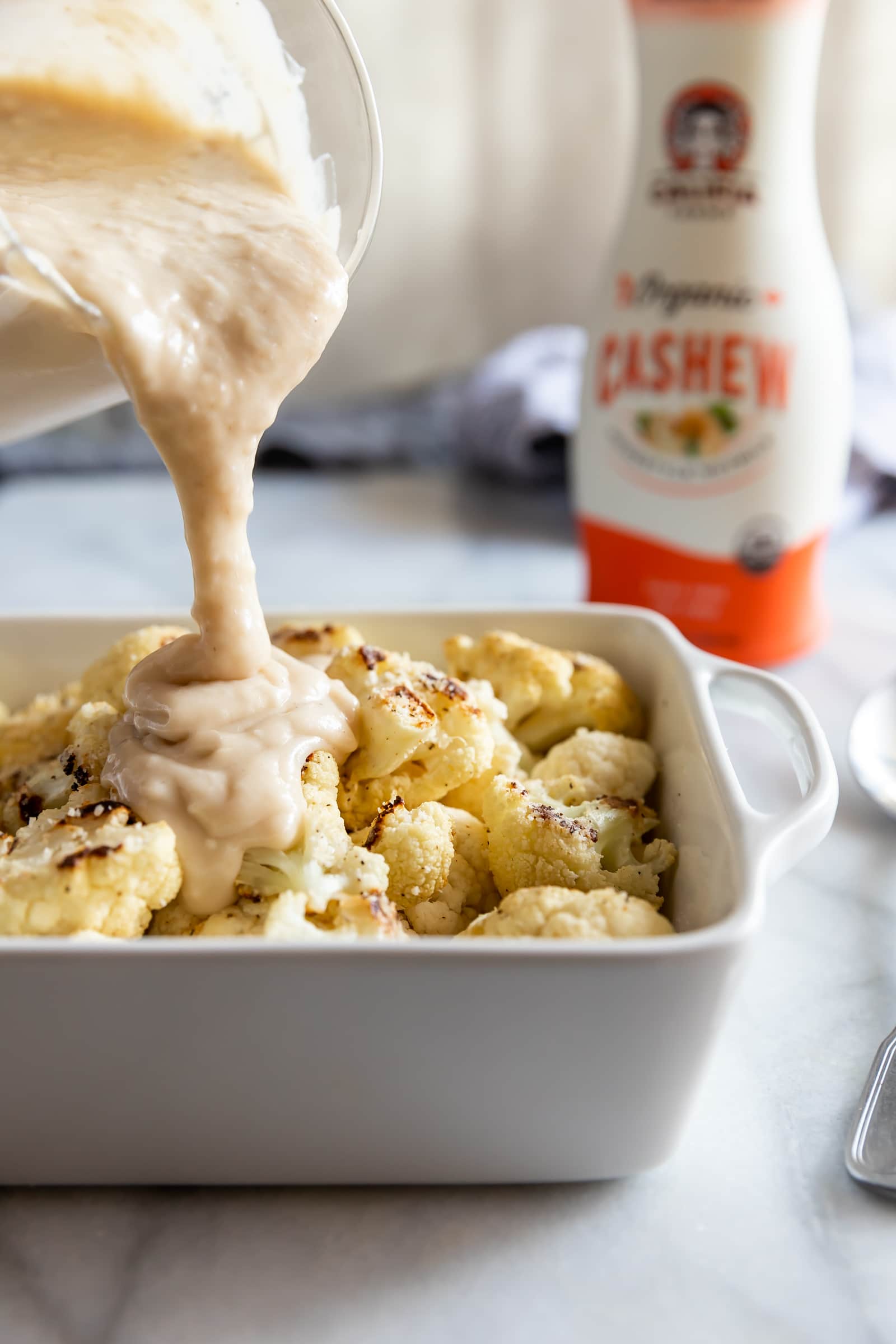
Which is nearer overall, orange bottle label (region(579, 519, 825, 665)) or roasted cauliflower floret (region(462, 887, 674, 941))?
roasted cauliflower floret (region(462, 887, 674, 941))

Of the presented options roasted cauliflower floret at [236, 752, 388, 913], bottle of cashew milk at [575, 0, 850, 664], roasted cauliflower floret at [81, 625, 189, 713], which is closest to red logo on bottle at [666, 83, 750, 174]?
bottle of cashew milk at [575, 0, 850, 664]

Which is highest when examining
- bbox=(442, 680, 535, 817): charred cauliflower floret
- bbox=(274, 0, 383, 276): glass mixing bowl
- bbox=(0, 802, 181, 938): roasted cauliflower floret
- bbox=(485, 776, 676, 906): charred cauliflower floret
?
bbox=(274, 0, 383, 276): glass mixing bowl

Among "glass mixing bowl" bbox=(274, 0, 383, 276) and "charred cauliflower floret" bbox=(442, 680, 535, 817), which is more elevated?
"glass mixing bowl" bbox=(274, 0, 383, 276)

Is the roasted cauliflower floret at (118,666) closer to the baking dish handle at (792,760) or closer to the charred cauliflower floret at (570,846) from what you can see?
the charred cauliflower floret at (570,846)

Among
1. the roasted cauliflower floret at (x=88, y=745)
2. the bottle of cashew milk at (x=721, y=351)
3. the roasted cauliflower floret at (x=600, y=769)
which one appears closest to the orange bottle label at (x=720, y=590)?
the bottle of cashew milk at (x=721, y=351)

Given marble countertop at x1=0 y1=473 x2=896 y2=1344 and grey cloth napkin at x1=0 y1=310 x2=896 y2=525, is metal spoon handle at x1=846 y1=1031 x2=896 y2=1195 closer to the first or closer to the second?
marble countertop at x1=0 y1=473 x2=896 y2=1344

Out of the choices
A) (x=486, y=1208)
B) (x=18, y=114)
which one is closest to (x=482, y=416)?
(x=18, y=114)
